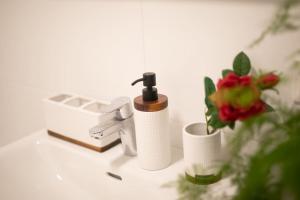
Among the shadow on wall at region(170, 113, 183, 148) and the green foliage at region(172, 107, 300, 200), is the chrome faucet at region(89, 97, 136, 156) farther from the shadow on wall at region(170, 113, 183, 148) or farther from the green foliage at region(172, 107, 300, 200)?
the green foliage at region(172, 107, 300, 200)

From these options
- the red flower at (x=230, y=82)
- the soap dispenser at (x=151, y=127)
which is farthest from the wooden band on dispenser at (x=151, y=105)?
the red flower at (x=230, y=82)

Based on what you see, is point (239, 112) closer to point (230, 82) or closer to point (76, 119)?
point (230, 82)

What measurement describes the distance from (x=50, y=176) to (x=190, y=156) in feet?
1.39

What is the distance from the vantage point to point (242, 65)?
2.09 ft

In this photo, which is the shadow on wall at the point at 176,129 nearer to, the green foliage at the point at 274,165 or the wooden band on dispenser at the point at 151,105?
the wooden band on dispenser at the point at 151,105

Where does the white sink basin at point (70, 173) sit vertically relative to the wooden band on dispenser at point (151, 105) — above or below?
below

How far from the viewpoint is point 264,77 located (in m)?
0.49

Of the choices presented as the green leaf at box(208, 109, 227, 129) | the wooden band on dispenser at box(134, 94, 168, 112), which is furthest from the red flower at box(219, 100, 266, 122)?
the wooden band on dispenser at box(134, 94, 168, 112)

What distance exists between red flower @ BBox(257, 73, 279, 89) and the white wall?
178 millimetres

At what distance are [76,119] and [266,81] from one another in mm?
540

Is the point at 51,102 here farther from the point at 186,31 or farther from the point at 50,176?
the point at 186,31

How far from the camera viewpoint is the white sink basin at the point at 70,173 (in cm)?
79

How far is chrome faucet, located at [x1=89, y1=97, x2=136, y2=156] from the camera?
32.4 inches

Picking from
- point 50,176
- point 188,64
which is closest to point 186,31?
point 188,64
